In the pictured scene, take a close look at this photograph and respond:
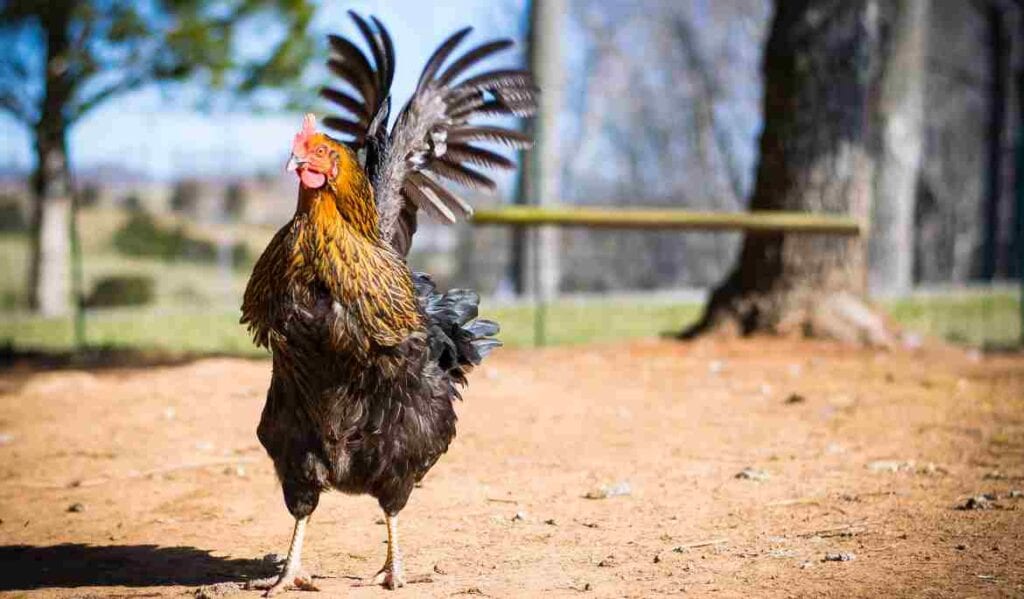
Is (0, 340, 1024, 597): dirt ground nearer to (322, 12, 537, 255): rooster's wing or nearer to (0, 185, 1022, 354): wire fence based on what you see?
(322, 12, 537, 255): rooster's wing

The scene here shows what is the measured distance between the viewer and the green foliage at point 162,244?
59.4 feet

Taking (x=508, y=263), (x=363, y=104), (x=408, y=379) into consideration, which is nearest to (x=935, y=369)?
(x=363, y=104)

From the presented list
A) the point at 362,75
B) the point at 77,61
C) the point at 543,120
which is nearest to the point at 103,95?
the point at 77,61

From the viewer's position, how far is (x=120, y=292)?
57.5 feet

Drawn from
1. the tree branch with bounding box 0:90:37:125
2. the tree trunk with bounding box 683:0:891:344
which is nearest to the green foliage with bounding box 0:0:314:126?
the tree branch with bounding box 0:90:37:125

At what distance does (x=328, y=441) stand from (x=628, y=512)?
1692 millimetres

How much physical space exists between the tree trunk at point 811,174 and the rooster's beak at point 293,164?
7246 mm

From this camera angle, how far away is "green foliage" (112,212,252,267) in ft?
59.4

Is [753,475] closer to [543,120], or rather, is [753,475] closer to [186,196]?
[543,120]

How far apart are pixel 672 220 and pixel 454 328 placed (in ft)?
17.6

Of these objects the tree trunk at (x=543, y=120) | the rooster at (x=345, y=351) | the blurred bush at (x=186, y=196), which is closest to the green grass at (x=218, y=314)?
the blurred bush at (x=186, y=196)

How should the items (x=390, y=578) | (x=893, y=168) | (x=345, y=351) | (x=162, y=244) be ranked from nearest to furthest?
(x=345, y=351) < (x=390, y=578) < (x=162, y=244) < (x=893, y=168)

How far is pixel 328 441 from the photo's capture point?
411 cm

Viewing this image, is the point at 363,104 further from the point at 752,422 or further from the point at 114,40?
the point at 114,40
